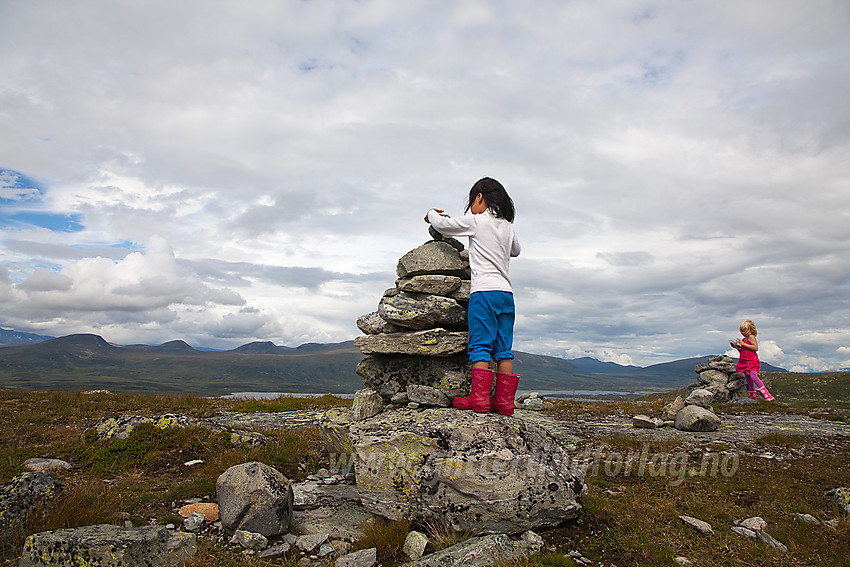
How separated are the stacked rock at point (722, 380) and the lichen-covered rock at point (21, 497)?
3089cm

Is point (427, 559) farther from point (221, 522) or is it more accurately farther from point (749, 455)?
point (749, 455)

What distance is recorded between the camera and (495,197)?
9633 mm

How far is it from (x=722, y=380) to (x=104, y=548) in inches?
1278

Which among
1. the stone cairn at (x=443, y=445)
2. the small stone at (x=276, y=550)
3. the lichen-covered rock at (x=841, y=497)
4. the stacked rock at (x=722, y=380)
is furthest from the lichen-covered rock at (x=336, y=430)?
the stacked rock at (x=722, y=380)

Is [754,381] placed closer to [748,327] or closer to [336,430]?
[748,327]

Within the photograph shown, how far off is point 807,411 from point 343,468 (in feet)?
79.1

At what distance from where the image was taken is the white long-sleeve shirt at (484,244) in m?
9.08

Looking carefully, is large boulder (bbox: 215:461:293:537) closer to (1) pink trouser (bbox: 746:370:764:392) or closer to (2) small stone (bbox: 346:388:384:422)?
(2) small stone (bbox: 346:388:384:422)

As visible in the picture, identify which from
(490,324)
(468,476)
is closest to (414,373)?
(490,324)

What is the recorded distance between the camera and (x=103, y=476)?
950cm

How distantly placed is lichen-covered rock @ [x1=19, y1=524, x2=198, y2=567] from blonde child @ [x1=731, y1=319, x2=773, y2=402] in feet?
86.0

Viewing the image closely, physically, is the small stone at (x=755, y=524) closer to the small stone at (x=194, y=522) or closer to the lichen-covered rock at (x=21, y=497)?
the small stone at (x=194, y=522)

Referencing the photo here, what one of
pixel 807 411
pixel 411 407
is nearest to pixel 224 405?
pixel 411 407

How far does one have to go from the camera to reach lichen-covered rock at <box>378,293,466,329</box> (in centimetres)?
1010
